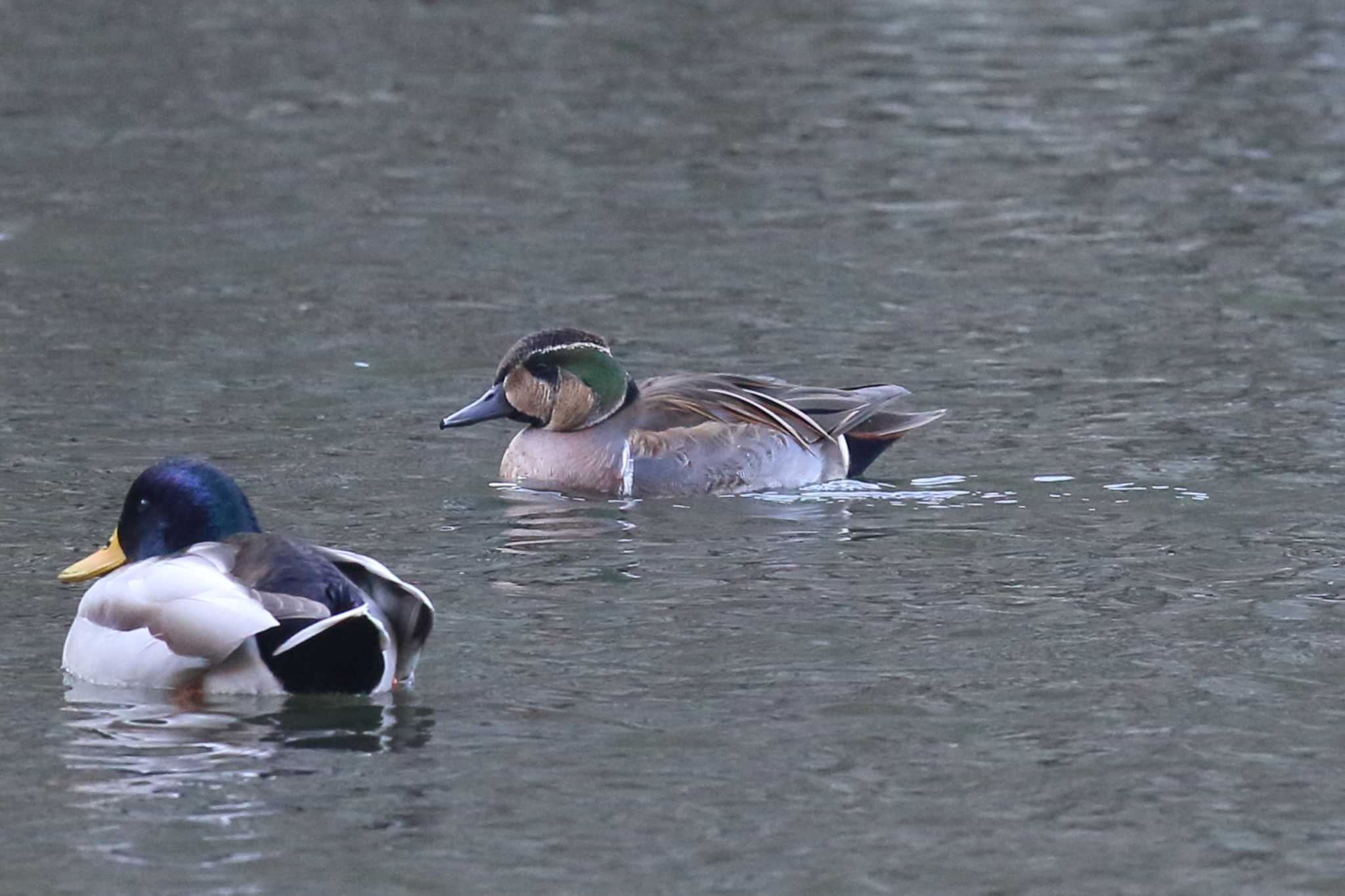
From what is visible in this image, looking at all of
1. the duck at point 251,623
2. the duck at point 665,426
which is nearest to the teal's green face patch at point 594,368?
the duck at point 665,426

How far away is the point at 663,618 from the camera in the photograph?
8.98 m

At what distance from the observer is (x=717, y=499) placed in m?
11.2

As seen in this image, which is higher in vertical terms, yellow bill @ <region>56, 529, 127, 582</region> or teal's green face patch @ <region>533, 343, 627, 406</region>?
teal's green face patch @ <region>533, 343, 627, 406</region>

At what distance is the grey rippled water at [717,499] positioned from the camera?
22.8 ft

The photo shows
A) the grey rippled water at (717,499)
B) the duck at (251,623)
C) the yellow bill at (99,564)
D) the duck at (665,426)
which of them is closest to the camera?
the grey rippled water at (717,499)

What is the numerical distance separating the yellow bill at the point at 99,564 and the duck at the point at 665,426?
284 cm

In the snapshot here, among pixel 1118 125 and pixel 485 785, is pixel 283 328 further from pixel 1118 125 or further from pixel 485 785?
pixel 1118 125

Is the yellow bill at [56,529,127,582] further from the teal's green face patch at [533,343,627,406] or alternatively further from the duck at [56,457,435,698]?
the teal's green face patch at [533,343,627,406]

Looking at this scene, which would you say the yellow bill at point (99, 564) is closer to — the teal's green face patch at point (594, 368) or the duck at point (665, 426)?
the duck at point (665, 426)

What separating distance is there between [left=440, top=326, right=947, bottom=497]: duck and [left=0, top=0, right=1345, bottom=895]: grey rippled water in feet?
0.64

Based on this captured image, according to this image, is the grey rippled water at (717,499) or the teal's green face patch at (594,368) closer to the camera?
the grey rippled water at (717,499)

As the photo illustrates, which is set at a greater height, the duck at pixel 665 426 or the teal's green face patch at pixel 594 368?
the teal's green face patch at pixel 594 368

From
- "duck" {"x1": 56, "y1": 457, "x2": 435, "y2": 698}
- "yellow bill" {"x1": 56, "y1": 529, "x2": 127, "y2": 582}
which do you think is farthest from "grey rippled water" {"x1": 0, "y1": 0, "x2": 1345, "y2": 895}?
"yellow bill" {"x1": 56, "y1": 529, "x2": 127, "y2": 582}

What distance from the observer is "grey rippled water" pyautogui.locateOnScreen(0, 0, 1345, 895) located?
6953 mm
